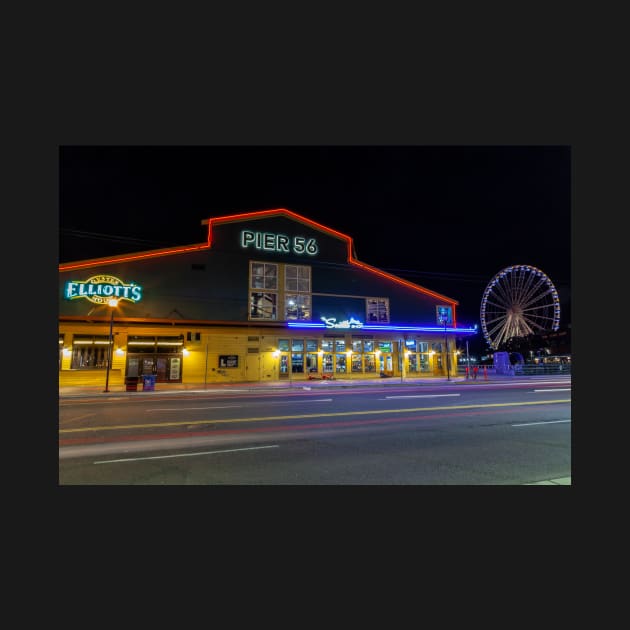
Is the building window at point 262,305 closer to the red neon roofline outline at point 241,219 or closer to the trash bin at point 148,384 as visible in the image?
the red neon roofline outline at point 241,219

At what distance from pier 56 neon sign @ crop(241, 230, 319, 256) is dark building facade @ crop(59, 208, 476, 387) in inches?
3.6

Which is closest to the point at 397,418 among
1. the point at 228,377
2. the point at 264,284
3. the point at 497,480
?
the point at 497,480

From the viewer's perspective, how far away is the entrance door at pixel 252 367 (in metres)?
31.2

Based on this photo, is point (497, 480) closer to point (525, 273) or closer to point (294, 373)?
point (294, 373)

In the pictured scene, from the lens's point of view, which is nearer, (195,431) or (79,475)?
(79,475)

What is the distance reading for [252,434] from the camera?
33.7 ft

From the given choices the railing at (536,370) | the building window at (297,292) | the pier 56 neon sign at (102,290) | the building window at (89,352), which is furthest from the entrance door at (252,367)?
the railing at (536,370)

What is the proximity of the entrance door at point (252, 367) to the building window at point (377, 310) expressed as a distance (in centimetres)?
1128

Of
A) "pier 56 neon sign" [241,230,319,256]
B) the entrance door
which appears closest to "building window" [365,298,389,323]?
"pier 56 neon sign" [241,230,319,256]

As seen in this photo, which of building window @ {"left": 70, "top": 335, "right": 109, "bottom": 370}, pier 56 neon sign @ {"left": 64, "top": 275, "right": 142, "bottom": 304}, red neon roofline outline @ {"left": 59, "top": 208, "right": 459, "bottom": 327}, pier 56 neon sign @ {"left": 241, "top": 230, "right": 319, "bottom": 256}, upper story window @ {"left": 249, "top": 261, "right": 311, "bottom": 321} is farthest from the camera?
pier 56 neon sign @ {"left": 241, "top": 230, "right": 319, "bottom": 256}

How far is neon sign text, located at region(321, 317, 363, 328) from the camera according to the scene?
111 feet

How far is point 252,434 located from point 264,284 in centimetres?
2378

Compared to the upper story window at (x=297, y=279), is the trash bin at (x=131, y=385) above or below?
below

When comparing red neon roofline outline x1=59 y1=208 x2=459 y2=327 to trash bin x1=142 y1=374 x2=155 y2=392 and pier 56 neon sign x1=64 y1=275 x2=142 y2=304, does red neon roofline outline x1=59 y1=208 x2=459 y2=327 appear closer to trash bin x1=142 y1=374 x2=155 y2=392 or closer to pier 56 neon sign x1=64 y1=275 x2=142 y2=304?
pier 56 neon sign x1=64 y1=275 x2=142 y2=304
